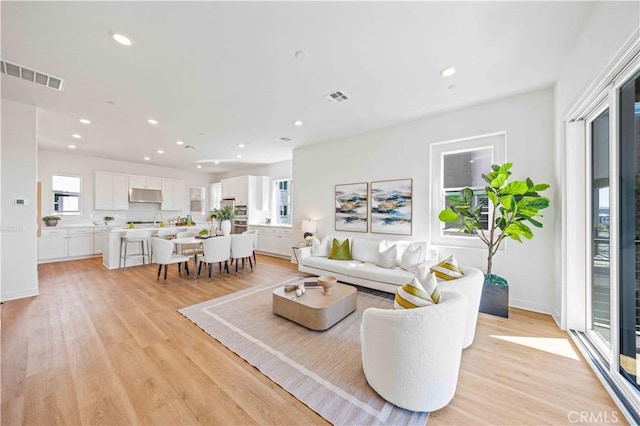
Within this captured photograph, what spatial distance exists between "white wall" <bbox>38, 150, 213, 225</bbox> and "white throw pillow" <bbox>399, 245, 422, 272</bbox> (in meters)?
8.30

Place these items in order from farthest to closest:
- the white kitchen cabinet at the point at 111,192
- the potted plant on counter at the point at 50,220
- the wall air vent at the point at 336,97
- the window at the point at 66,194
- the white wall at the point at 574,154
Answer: the white kitchen cabinet at the point at 111,192
the window at the point at 66,194
the potted plant on counter at the point at 50,220
the wall air vent at the point at 336,97
the white wall at the point at 574,154

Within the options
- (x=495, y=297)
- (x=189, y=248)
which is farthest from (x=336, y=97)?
(x=189, y=248)

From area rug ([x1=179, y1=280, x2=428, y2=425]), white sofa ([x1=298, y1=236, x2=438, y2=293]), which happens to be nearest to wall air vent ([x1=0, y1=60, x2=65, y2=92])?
area rug ([x1=179, y1=280, x2=428, y2=425])

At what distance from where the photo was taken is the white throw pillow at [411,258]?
3.65m

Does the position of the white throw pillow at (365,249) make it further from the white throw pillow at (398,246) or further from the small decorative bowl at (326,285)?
the small decorative bowl at (326,285)

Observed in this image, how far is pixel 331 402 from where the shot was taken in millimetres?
1642

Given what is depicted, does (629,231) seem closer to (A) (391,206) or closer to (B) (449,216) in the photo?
(B) (449,216)

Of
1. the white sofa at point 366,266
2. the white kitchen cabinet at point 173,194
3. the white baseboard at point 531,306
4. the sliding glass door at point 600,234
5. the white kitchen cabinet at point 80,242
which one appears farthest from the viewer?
the white kitchen cabinet at point 173,194

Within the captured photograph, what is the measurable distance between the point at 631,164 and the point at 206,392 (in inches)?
139

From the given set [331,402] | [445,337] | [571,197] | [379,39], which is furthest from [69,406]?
[571,197]

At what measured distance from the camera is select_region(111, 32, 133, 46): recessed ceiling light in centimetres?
211

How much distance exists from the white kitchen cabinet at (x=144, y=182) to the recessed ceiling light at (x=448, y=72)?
8749 millimetres

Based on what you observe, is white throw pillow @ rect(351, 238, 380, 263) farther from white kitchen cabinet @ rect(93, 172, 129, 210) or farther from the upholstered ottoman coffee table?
white kitchen cabinet @ rect(93, 172, 129, 210)
